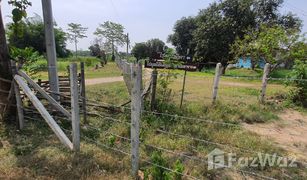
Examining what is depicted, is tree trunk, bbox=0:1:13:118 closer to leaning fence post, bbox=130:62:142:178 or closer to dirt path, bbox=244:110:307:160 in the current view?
leaning fence post, bbox=130:62:142:178

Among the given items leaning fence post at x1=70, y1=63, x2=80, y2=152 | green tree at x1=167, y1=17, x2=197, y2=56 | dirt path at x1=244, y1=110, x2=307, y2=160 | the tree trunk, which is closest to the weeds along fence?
dirt path at x1=244, y1=110, x2=307, y2=160

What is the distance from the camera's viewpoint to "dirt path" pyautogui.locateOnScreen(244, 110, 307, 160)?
5086 millimetres

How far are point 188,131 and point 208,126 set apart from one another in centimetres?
54

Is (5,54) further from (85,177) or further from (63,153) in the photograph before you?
(85,177)

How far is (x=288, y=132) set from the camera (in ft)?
20.2

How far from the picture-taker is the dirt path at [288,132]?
5086 millimetres

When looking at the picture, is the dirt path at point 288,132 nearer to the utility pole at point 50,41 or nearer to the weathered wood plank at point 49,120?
the weathered wood plank at point 49,120

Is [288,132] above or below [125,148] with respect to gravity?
below

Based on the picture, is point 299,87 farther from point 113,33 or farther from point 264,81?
point 113,33

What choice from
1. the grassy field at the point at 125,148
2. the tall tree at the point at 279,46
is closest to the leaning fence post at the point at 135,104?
the grassy field at the point at 125,148

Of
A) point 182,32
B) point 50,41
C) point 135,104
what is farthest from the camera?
point 182,32
